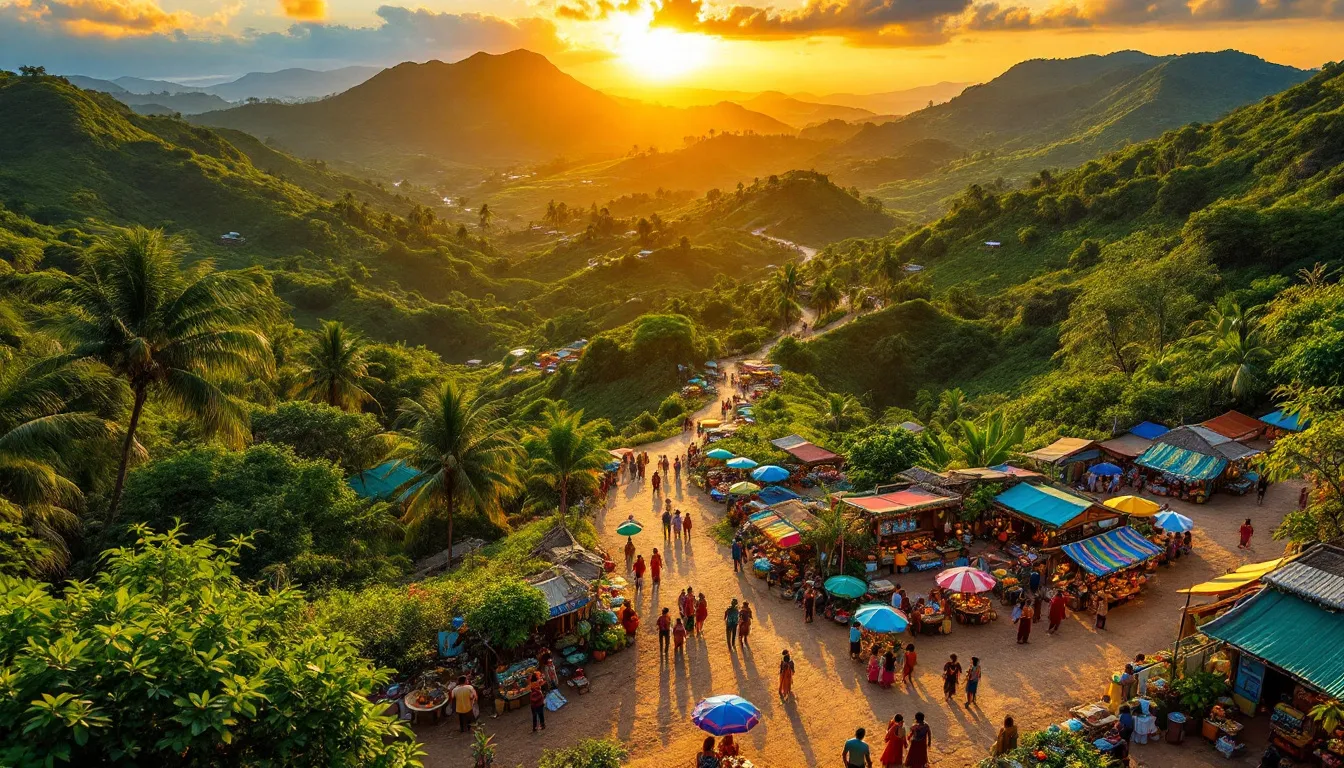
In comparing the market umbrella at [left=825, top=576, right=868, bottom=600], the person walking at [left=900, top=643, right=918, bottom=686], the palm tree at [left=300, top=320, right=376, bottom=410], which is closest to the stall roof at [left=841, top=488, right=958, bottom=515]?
the market umbrella at [left=825, top=576, right=868, bottom=600]

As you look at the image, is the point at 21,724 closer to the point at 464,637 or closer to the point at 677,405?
the point at 464,637

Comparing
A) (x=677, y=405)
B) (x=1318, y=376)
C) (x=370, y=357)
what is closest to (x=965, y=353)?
(x=677, y=405)

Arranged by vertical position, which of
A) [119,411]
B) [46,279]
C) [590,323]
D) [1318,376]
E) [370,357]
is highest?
[46,279]

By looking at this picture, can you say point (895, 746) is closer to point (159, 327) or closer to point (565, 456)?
point (565, 456)

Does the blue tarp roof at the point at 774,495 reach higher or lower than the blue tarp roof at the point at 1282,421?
lower

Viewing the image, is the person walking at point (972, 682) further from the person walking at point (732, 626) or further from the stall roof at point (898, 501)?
the stall roof at point (898, 501)

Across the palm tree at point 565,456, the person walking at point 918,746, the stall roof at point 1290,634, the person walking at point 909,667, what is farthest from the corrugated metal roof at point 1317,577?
the palm tree at point 565,456
